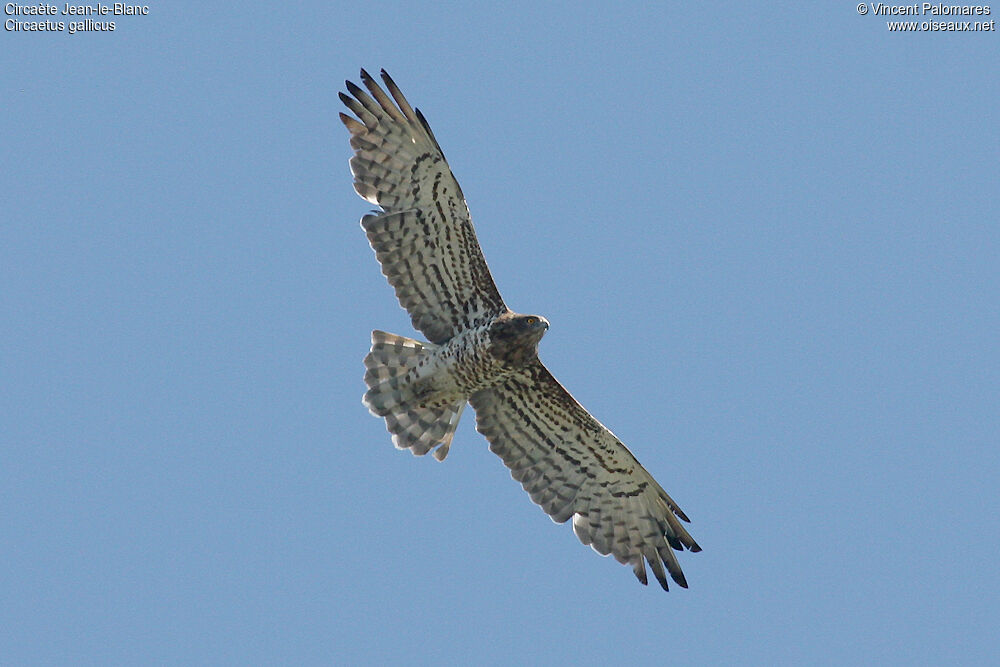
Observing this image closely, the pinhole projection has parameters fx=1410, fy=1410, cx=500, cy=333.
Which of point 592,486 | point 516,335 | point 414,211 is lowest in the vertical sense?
point 592,486

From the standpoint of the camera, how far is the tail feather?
12859 mm

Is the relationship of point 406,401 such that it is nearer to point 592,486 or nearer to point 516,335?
point 516,335

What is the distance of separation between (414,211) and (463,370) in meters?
1.49

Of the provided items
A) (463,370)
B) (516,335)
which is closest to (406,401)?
(463,370)

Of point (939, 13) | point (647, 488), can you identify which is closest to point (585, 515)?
point (647, 488)

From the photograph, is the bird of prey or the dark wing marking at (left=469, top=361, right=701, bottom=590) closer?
the bird of prey

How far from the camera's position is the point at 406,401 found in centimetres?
1298

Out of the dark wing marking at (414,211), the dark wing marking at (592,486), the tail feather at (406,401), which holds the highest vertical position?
the dark wing marking at (414,211)

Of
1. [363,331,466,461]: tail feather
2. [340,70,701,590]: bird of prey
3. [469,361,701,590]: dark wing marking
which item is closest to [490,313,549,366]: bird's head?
[340,70,701,590]: bird of prey

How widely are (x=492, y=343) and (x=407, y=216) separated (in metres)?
1.38

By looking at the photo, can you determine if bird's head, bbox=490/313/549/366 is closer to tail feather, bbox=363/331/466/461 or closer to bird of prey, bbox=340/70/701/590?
bird of prey, bbox=340/70/701/590

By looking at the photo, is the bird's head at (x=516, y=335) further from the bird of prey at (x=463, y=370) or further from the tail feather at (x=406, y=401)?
the tail feather at (x=406, y=401)

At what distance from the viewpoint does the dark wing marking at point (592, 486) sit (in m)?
13.3

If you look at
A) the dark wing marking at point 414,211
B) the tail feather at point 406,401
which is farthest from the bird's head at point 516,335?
the tail feather at point 406,401
